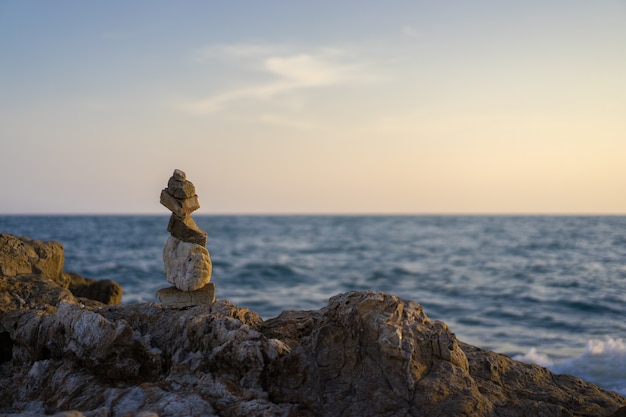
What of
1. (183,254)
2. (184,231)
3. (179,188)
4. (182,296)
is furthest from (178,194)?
(182,296)

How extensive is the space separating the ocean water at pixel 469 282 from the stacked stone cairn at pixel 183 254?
22.2 feet

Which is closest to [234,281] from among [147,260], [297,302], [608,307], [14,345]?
[297,302]

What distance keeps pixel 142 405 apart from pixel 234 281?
807 inches

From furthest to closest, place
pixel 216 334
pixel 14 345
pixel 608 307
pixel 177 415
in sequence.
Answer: pixel 608 307 → pixel 14 345 → pixel 216 334 → pixel 177 415

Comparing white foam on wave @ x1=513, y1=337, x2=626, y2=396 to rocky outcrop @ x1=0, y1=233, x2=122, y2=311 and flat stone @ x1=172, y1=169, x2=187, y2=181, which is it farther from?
rocky outcrop @ x1=0, y1=233, x2=122, y2=311

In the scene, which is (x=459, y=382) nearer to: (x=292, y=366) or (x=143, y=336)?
(x=292, y=366)

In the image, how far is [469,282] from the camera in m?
25.9

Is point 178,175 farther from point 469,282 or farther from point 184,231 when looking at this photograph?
point 469,282

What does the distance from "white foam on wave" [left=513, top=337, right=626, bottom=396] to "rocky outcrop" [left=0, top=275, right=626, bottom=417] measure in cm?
482

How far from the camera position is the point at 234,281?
25.6m

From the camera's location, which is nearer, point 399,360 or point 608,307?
point 399,360

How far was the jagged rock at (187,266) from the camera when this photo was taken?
285 inches

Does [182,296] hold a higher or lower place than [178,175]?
lower

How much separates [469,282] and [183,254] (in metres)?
20.3
